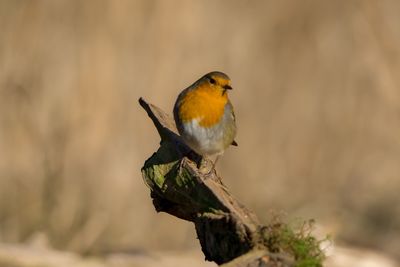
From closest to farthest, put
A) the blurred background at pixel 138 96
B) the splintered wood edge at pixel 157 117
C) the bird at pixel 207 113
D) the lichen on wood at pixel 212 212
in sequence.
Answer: the lichen on wood at pixel 212 212
the splintered wood edge at pixel 157 117
the bird at pixel 207 113
the blurred background at pixel 138 96

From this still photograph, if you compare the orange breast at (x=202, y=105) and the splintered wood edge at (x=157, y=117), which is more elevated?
the orange breast at (x=202, y=105)

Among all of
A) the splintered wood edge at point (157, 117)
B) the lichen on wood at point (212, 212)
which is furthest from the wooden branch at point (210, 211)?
the splintered wood edge at point (157, 117)

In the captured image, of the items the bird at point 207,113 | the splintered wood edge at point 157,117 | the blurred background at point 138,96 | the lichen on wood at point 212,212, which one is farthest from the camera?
the blurred background at point 138,96

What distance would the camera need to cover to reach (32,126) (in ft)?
29.6

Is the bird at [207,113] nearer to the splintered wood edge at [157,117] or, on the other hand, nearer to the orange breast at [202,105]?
the orange breast at [202,105]

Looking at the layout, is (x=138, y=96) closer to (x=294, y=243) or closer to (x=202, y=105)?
(x=202, y=105)

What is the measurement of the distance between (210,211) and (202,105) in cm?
215

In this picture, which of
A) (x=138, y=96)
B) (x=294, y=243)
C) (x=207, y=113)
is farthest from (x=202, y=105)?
(x=138, y=96)

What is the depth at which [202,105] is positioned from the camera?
5598 mm

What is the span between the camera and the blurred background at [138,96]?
8953 mm

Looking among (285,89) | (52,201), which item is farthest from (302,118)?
(52,201)

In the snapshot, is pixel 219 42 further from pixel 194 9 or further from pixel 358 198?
pixel 358 198

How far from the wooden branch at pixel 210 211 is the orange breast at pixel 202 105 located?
4.47 ft

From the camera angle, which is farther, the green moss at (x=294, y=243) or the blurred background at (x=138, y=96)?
the blurred background at (x=138, y=96)
